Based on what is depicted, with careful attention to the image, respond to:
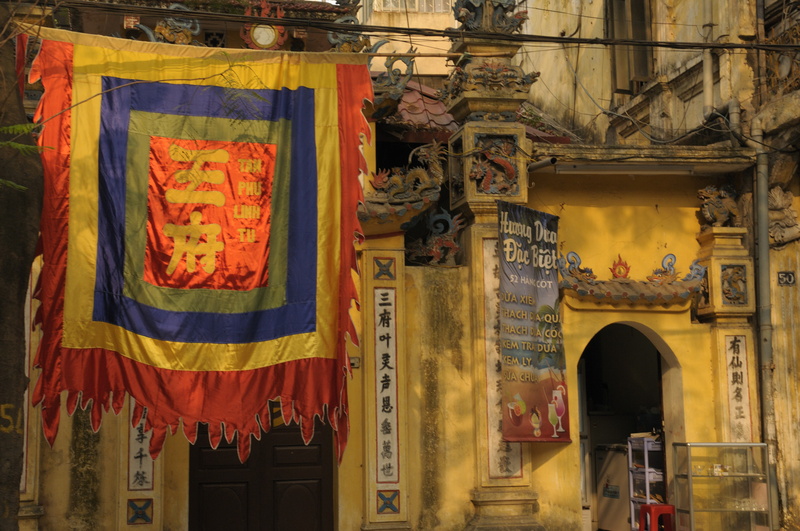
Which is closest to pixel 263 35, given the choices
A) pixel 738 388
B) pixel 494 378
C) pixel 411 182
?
pixel 411 182

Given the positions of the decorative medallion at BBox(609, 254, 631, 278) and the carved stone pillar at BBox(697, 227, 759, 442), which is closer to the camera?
the carved stone pillar at BBox(697, 227, 759, 442)

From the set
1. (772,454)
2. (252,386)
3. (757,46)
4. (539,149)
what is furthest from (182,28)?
(772,454)

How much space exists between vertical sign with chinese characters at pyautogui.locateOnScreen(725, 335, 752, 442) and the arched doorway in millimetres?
588

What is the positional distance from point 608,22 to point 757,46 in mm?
4820

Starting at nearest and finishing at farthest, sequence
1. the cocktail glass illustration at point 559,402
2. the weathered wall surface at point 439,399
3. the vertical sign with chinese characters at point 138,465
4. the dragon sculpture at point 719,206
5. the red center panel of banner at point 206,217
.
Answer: the red center panel of banner at point 206,217 < the vertical sign with chinese characters at point 138,465 < the weathered wall surface at point 439,399 < the cocktail glass illustration at point 559,402 < the dragon sculpture at point 719,206

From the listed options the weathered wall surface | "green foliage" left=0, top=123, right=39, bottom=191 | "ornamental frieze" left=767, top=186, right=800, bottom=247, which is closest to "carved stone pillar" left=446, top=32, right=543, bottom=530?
the weathered wall surface

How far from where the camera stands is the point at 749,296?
13.1m

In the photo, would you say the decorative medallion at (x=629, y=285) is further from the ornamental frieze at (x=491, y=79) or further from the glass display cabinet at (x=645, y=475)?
the ornamental frieze at (x=491, y=79)

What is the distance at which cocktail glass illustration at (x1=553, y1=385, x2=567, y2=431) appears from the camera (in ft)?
41.2

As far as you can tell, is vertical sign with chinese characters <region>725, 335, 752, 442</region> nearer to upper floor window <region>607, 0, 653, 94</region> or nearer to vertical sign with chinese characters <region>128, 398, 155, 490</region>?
upper floor window <region>607, 0, 653, 94</region>

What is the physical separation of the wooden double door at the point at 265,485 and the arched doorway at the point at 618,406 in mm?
3940

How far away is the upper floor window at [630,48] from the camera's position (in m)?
15.6

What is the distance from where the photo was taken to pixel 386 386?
1223 cm

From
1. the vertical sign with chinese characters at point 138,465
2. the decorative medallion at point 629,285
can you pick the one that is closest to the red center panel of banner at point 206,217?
the vertical sign with chinese characters at point 138,465
